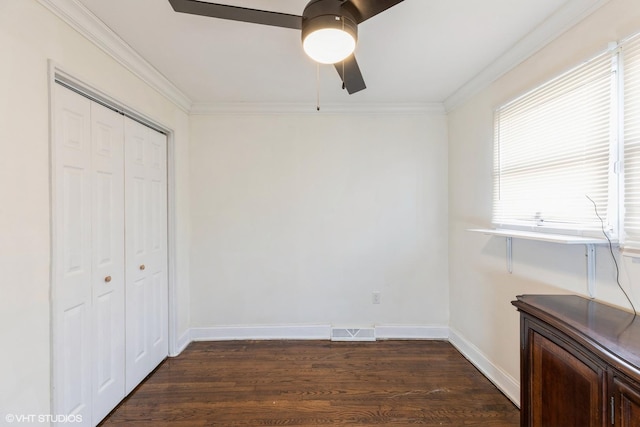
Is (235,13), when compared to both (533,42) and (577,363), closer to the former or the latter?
(533,42)

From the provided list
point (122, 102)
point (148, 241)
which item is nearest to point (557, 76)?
point (122, 102)

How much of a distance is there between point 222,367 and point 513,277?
101 inches

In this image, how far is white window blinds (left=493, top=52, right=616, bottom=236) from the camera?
1376 mm

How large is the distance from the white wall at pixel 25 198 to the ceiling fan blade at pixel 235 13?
79cm

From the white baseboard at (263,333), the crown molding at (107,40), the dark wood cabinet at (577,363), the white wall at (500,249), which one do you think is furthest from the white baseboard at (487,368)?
the crown molding at (107,40)

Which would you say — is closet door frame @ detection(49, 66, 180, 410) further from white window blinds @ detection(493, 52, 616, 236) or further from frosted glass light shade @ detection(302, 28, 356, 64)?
white window blinds @ detection(493, 52, 616, 236)

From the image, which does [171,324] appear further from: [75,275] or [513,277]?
[513,277]

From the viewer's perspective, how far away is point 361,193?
2.98 metres

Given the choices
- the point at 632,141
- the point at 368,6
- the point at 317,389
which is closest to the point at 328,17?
the point at 368,6

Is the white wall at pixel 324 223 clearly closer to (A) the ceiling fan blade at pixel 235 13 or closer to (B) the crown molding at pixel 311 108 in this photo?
(B) the crown molding at pixel 311 108

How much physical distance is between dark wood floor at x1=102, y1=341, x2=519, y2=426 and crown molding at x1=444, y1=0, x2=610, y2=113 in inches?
98.8

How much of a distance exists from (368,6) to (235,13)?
0.60 metres

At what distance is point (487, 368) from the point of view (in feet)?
7.47

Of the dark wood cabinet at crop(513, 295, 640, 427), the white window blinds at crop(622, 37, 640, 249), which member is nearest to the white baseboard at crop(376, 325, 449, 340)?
the dark wood cabinet at crop(513, 295, 640, 427)
